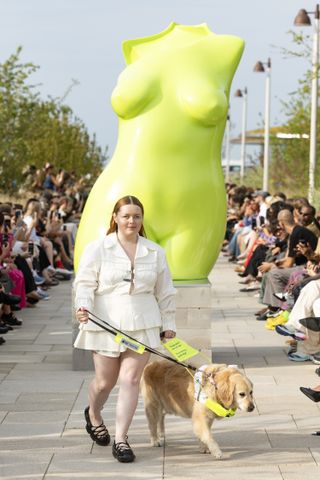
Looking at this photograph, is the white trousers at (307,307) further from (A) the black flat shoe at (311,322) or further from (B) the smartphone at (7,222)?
(B) the smartphone at (7,222)

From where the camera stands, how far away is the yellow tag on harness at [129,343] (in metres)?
7.82

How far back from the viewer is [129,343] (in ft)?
25.7

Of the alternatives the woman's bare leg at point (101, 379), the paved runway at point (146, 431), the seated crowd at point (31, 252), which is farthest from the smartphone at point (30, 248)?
the woman's bare leg at point (101, 379)

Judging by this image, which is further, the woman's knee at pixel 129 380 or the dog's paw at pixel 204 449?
the dog's paw at pixel 204 449

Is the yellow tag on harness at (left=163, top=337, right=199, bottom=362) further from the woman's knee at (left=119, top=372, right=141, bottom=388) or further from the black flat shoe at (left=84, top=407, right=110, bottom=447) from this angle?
the black flat shoe at (left=84, top=407, right=110, bottom=447)

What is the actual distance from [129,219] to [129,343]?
2.69ft

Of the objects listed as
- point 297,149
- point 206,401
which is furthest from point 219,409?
point 297,149

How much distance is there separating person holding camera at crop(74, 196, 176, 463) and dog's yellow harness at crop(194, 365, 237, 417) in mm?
340

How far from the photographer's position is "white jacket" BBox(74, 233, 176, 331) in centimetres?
789

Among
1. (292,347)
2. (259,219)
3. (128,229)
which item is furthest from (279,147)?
(128,229)

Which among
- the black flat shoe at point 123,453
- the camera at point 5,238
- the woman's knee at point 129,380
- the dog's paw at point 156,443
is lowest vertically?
the dog's paw at point 156,443

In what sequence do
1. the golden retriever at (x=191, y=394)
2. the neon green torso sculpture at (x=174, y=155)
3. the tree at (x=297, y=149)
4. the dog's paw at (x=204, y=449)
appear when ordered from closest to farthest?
the golden retriever at (x=191, y=394) < the dog's paw at (x=204, y=449) < the neon green torso sculpture at (x=174, y=155) < the tree at (x=297, y=149)

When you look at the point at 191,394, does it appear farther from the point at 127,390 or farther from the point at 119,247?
the point at 119,247

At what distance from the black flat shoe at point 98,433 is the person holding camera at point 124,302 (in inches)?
12.6
